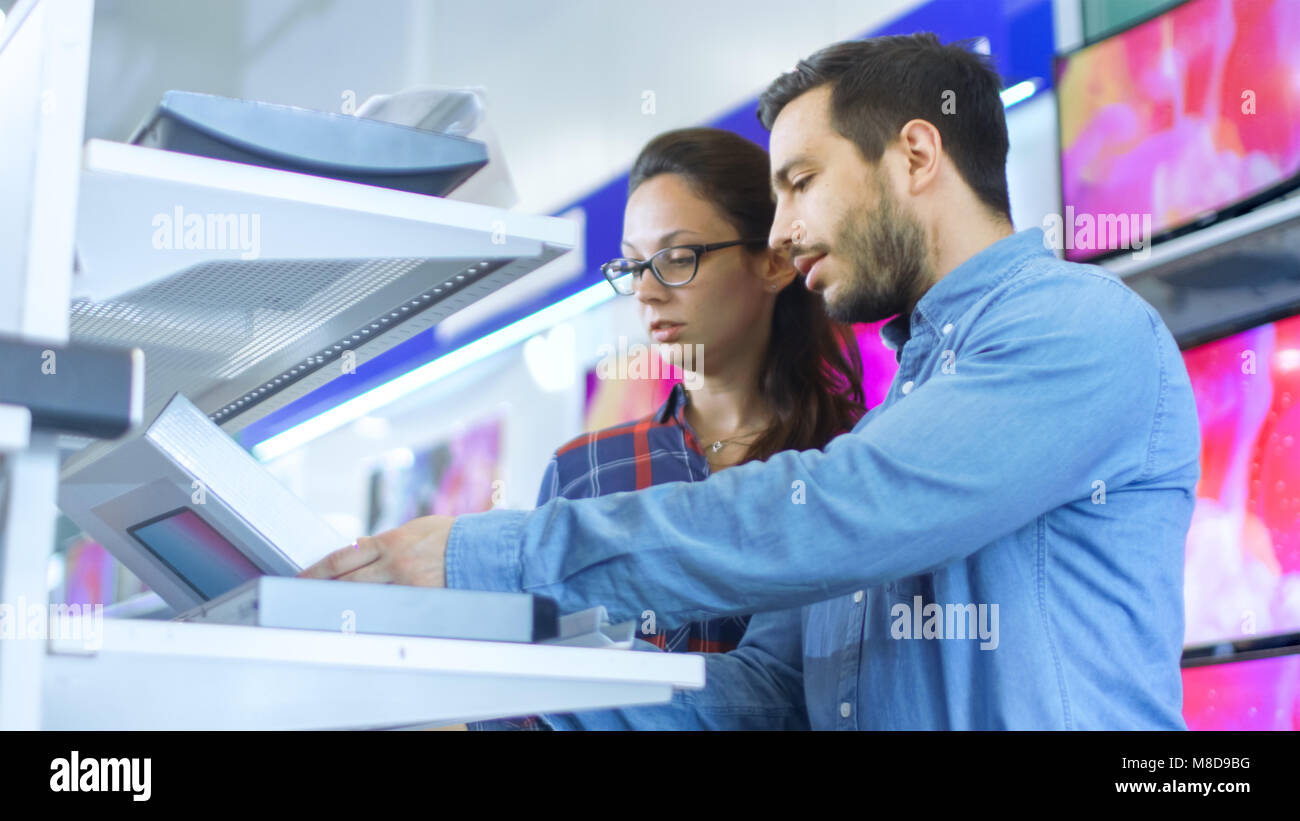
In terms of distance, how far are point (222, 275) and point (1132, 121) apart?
1.54m

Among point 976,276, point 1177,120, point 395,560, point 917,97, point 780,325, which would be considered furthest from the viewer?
point 780,325

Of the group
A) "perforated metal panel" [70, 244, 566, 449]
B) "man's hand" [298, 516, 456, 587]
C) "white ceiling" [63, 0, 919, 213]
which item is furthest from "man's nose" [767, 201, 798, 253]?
"white ceiling" [63, 0, 919, 213]

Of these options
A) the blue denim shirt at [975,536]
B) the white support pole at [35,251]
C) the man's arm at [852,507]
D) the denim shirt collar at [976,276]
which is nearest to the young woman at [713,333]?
the denim shirt collar at [976,276]

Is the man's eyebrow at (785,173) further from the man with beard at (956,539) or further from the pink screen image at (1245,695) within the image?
the pink screen image at (1245,695)

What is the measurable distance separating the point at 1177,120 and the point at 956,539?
128cm

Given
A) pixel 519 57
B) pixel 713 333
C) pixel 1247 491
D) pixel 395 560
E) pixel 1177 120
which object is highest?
pixel 519 57

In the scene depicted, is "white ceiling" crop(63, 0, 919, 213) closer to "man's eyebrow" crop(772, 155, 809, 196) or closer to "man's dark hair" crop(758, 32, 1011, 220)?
"man's dark hair" crop(758, 32, 1011, 220)

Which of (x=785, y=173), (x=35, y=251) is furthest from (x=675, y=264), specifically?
(x=35, y=251)

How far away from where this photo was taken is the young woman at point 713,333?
2.12m

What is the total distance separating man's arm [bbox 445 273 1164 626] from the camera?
1.08 meters

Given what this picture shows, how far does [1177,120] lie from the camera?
6.89ft

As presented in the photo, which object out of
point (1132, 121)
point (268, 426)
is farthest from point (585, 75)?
point (268, 426)

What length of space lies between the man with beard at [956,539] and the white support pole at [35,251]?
26 centimetres

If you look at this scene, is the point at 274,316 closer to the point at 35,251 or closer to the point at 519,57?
the point at 35,251
